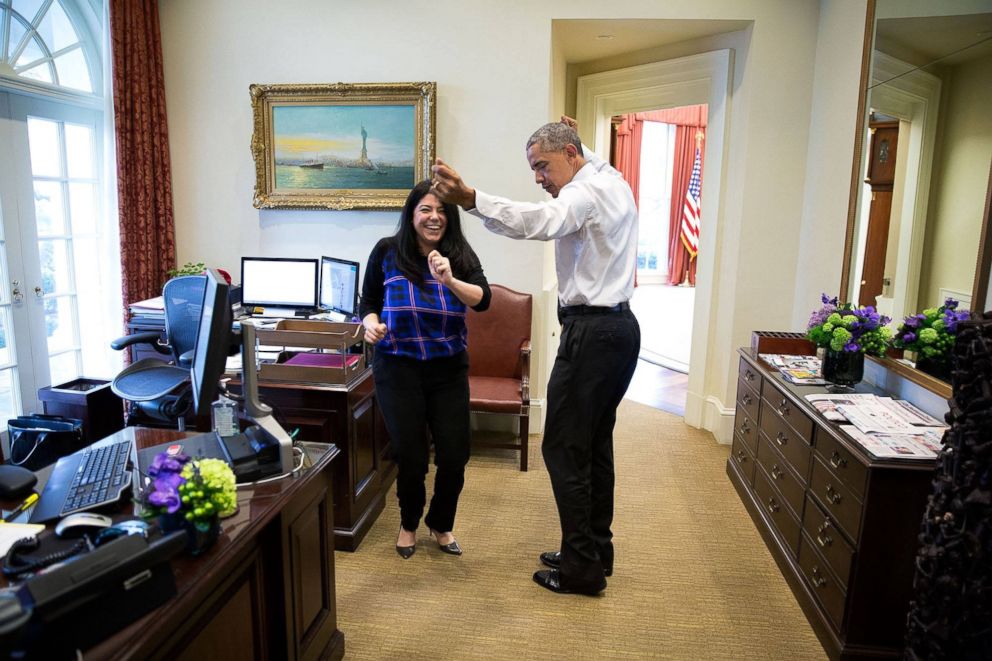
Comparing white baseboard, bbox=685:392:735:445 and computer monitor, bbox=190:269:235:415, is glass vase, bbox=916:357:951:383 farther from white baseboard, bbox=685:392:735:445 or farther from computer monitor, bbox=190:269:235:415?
computer monitor, bbox=190:269:235:415

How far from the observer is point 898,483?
1985mm

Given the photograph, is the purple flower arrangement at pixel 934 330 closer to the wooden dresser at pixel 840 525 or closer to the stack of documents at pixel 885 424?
the stack of documents at pixel 885 424

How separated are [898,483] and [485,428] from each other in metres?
2.78

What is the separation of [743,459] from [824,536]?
1.15 metres

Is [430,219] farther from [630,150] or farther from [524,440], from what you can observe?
[630,150]

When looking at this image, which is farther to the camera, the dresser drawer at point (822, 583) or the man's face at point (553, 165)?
the man's face at point (553, 165)

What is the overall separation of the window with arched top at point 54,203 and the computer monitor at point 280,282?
2.86 ft

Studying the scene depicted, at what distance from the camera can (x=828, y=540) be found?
228 cm

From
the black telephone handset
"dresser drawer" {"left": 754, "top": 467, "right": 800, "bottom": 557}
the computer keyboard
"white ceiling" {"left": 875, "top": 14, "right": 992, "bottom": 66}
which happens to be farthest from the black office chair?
"white ceiling" {"left": 875, "top": 14, "right": 992, "bottom": 66}

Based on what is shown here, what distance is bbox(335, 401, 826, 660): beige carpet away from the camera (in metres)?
2.25

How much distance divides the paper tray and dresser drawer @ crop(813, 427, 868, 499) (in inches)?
74.5

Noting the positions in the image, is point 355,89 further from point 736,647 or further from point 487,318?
point 736,647

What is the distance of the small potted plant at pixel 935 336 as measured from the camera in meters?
2.30

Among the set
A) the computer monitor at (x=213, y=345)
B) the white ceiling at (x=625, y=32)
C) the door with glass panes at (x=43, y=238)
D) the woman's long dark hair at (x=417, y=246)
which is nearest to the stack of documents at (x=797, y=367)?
the woman's long dark hair at (x=417, y=246)
